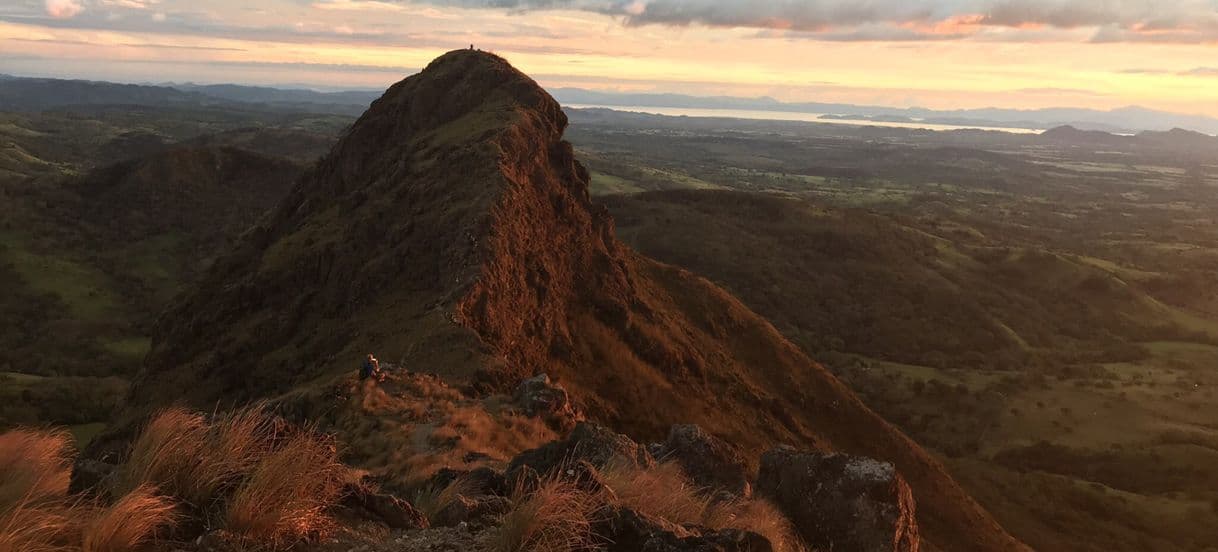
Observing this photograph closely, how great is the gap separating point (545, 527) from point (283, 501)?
6.27 ft

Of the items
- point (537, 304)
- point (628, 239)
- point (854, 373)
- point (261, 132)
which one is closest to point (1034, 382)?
point (854, 373)

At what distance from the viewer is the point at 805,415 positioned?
A: 32969 mm

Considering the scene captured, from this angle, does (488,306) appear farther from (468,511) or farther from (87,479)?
(87,479)

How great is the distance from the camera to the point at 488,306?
22797 mm

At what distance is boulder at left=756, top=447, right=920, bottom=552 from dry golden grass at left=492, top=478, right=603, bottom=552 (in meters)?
5.31

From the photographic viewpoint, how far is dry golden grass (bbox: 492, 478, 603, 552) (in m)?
5.13

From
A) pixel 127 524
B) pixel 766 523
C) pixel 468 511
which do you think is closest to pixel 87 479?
pixel 127 524

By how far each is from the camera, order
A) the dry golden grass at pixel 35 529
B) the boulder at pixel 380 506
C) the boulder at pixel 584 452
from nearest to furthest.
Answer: the dry golden grass at pixel 35 529, the boulder at pixel 380 506, the boulder at pixel 584 452

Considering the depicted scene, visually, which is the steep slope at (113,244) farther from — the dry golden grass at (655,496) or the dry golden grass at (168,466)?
the dry golden grass at (168,466)

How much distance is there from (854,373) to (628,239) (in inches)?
1207

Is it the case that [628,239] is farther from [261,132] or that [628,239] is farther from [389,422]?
[261,132]

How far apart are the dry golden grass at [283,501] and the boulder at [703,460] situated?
652 cm

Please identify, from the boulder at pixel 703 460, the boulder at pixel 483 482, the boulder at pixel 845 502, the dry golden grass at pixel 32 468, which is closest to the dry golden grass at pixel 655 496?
the boulder at pixel 483 482

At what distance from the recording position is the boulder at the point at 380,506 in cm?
602
